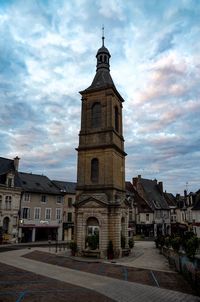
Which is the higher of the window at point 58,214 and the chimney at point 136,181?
the chimney at point 136,181

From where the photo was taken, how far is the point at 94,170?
2773cm

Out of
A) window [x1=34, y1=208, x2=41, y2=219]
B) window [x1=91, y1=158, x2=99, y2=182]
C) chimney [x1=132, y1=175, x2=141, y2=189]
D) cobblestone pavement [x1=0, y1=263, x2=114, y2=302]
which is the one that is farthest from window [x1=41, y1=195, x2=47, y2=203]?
cobblestone pavement [x1=0, y1=263, x2=114, y2=302]

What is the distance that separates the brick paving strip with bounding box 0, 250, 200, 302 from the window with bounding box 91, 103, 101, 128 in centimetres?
1430

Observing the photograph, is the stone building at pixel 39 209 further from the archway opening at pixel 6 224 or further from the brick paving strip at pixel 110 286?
the brick paving strip at pixel 110 286

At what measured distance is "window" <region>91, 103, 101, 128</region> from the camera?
28975mm

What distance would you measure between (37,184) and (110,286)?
34215 millimetres

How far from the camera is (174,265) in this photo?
19766mm

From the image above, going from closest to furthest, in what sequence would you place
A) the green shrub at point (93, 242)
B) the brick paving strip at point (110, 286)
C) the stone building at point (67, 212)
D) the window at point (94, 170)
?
1. the brick paving strip at point (110, 286)
2. the green shrub at point (93, 242)
3. the window at point (94, 170)
4. the stone building at point (67, 212)

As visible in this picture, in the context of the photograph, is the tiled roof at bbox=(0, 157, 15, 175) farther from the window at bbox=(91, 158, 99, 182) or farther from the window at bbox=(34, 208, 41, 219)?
the window at bbox=(91, 158, 99, 182)

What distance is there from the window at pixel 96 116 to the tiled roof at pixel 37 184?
1944 cm

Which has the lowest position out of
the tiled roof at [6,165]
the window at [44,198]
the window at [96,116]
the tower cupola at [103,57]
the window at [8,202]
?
the window at [8,202]

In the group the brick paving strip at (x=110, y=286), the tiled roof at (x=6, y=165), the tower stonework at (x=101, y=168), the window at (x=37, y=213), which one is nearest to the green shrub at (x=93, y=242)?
the tower stonework at (x=101, y=168)

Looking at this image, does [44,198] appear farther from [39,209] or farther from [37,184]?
[37,184]

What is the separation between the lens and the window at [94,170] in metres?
27.4
